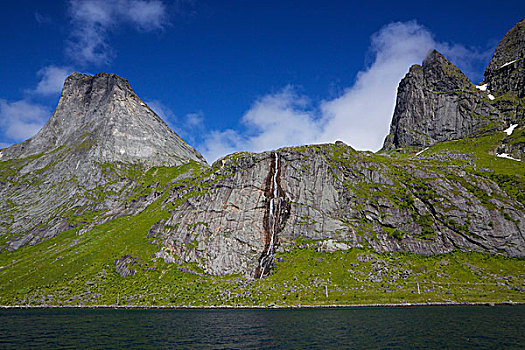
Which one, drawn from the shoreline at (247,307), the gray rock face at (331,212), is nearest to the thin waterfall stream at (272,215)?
the gray rock face at (331,212)

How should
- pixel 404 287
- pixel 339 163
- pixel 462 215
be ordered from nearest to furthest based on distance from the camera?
pixel 404 287 → pixel 462 215 → pixel 339 163

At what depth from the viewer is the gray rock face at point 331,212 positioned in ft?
474

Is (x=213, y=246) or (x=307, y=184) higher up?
(x=307, y=184)

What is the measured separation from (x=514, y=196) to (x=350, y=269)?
8936 cm

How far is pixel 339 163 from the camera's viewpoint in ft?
600

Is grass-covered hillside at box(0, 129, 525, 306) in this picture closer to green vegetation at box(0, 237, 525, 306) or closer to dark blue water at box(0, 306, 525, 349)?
green vegetation at box(0, 237, 525, 306)

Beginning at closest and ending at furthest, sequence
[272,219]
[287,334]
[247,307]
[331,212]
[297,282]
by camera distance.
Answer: [287,334], [247,307], [297,282], [272,219], [331,212]

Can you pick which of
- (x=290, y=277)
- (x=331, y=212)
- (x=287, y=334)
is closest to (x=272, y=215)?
(x=331, y=212)

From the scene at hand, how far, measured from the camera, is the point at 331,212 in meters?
162

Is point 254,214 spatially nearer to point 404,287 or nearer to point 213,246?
point 213,246

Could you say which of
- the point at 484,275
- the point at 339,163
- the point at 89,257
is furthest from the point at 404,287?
the point at 89,257

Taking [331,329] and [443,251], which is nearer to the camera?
[331,329]

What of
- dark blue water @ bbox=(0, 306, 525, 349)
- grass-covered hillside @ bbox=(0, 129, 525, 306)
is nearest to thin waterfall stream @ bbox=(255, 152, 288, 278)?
grass-covered hillside @ bbox=(0, 129, 525, 306)

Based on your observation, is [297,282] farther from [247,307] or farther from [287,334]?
[287,334]
